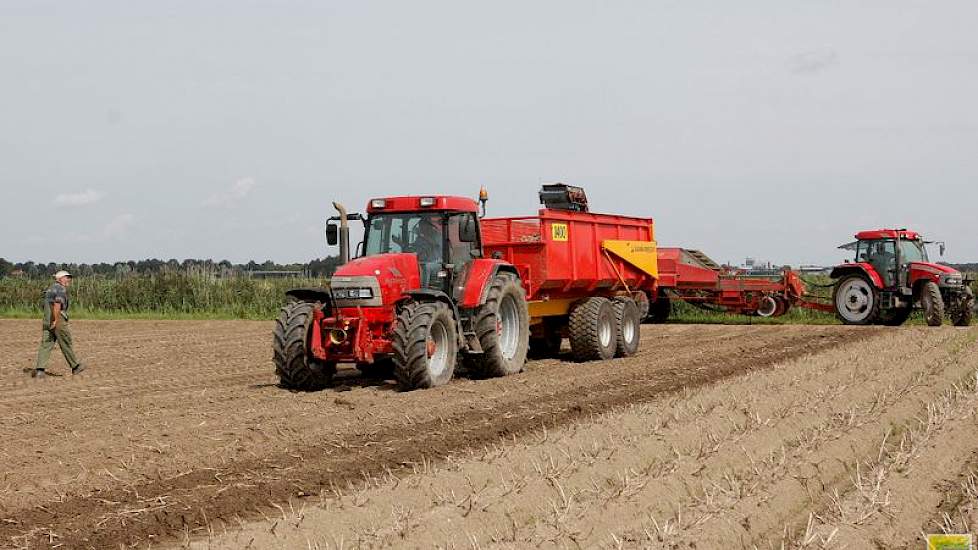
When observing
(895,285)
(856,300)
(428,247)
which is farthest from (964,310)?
(428,247)

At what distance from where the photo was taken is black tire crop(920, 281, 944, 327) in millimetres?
20844

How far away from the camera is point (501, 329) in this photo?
13.2m

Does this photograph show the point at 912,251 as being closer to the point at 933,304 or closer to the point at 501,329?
the point at 933,304

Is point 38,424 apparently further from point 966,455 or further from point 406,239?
point 966,455

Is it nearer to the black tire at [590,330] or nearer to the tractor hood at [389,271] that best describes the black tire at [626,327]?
the black tire at [590,330]

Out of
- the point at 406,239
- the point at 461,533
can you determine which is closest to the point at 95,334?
the point at 406,239

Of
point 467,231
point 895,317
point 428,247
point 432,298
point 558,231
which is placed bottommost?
point 895,317

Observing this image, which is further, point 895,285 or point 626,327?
point 895,285

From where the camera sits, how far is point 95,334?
23.6 m

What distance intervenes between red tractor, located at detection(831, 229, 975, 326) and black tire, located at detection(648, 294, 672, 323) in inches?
155

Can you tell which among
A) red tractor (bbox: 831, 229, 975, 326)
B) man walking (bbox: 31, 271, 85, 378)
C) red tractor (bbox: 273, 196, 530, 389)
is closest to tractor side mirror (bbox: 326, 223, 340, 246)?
red tractor (bbox: 273, 196, 530, 389)

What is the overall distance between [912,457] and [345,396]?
5.93 metres

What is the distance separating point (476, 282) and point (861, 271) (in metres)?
12.6

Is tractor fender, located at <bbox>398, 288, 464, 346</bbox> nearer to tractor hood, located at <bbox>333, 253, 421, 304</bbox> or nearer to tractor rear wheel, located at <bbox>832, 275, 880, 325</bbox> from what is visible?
tractor hood, located at <bbox>333, 253, 421, 304</bbox>
